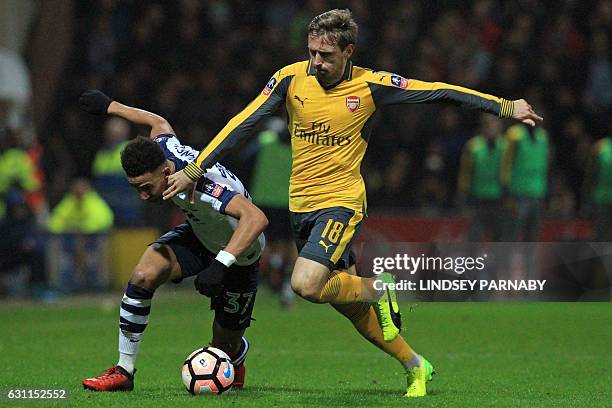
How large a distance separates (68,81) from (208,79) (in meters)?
2.57

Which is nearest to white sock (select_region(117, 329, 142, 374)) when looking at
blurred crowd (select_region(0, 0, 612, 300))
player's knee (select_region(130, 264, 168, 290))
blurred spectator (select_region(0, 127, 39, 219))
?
player's knee (select_region(130, 264, 168, 290))

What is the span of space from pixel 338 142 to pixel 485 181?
337 inches

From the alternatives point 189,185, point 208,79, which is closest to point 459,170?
point 208,79

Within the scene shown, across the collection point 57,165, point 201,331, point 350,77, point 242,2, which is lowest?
point 201,331

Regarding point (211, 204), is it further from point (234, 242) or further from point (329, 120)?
point (329, 120)

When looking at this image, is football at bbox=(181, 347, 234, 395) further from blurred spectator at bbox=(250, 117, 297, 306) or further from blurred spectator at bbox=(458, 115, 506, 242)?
blurred spectator at bbox=(458, 115, 506, 242)

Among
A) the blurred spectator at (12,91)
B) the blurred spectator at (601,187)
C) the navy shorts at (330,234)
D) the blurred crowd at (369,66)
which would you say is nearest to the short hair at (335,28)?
the navy shorts at (330,234)

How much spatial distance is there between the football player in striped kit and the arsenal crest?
0.82 metres

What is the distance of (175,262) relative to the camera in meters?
7.73

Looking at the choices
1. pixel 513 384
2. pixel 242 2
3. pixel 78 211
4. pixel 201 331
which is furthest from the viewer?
pixel 242 2

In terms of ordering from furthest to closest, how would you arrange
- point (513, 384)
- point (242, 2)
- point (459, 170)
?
point (242, 2), point (459, 170), point (513, 384)

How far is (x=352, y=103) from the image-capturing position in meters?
7.63

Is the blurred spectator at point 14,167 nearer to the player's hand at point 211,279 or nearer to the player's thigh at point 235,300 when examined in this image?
the player's thigh at point 235,300

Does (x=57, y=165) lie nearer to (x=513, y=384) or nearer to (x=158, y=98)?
(x=158, y=98)
